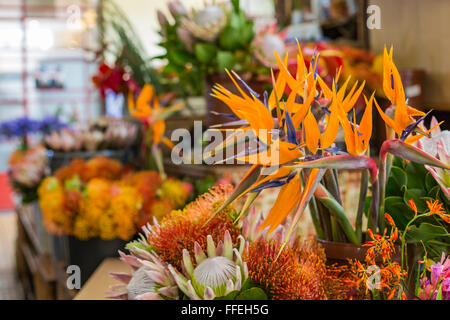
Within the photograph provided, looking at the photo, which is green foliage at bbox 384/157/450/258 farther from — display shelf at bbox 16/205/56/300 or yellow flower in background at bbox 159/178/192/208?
display shelf at bbox 16/205/56/300

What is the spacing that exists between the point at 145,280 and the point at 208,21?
2.30 feet

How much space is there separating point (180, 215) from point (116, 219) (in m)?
0.65

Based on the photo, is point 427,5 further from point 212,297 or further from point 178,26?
point 212,297

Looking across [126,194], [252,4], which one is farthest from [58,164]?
[252,4]

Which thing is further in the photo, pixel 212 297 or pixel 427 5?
pixel 427 5

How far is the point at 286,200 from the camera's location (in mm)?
453

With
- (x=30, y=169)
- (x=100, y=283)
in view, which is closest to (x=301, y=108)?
(x=100, y=283)

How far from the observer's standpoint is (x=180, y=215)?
0.55m

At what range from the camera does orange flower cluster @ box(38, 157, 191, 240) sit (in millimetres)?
1154

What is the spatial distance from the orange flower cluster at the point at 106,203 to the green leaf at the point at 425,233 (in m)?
0.61

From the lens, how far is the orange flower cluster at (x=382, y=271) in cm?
46

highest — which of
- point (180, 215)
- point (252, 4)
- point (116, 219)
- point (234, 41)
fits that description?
point (252, 4)

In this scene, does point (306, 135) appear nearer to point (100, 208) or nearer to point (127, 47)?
point (100, 208)
